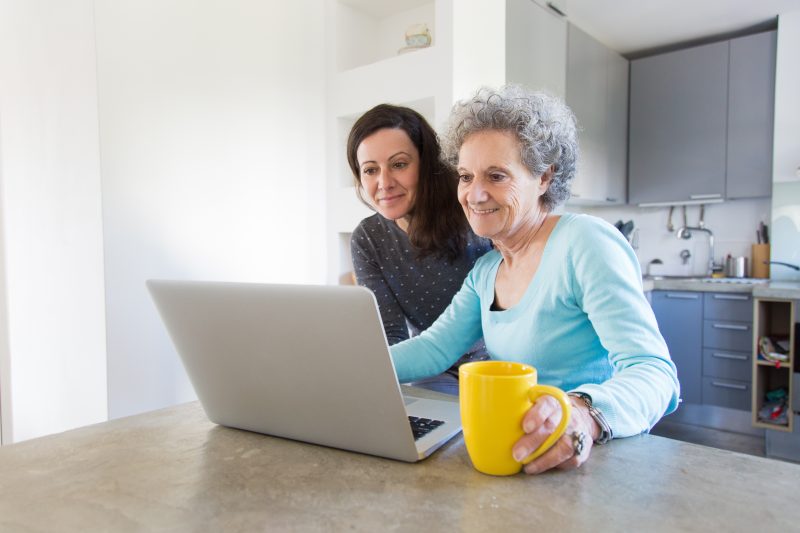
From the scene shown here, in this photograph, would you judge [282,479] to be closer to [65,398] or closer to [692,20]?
[65,398]

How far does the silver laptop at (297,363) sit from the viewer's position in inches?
23.6

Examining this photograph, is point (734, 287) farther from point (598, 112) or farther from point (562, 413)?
point (562, 413)

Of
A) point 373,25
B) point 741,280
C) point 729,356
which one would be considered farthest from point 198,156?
point 741,280

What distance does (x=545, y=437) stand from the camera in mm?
611

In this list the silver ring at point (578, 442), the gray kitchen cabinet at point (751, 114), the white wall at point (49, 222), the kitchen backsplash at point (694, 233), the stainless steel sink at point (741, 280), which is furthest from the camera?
the kitchen backsplash at point (694, 233)

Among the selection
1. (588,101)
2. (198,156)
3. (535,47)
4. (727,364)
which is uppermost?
(535,47)

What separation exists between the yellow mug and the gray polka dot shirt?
83 centimetres

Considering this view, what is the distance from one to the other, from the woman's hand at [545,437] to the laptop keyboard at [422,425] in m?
0.16

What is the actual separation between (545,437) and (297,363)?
0.96 ft

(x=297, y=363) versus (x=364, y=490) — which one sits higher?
(x=297, y=363)

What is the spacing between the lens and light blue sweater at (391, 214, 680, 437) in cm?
77

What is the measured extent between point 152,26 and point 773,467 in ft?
6.86

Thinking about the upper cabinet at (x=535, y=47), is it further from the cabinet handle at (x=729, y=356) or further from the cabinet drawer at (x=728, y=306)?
the cabinet handle at (x=729, y=356)

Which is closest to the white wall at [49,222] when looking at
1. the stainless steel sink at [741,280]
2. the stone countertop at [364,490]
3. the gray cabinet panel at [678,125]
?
the stone countertop at [364,490]
